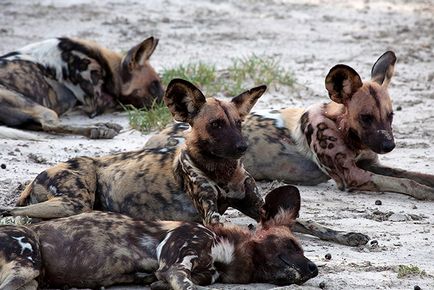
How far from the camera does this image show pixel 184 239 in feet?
15.6

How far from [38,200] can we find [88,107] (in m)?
2.87

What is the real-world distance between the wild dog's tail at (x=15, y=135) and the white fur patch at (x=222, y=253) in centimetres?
276

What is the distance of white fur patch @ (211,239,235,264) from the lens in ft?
15.7

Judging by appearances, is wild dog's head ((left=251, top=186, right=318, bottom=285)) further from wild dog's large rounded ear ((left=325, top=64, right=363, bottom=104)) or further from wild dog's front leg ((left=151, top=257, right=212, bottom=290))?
wild dog's large rounded ear ((left=325, top=64, right=363, bottom=104))

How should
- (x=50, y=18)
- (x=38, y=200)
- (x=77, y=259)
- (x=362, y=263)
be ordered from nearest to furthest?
(x=77, y=259) < (x=362, y=263) < (x=38, y=200) < (x=50, y=18)

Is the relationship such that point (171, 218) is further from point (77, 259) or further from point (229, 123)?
point (77, 259)

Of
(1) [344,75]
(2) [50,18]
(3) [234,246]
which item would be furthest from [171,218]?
(2) [50,18]

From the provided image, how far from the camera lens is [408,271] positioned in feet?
16.1

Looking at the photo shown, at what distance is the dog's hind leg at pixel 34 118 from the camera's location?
7695mm

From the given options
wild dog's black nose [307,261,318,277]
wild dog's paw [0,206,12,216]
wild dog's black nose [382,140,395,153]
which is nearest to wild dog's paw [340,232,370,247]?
wild dog's black nose [307,261,318,277]

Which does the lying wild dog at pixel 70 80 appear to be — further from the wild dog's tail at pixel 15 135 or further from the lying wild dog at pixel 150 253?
the lying wild dog at pixel 150 253

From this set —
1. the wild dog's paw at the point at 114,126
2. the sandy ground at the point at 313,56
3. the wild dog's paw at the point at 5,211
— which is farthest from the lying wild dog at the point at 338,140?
the wild dog's paw at the point at 5,211

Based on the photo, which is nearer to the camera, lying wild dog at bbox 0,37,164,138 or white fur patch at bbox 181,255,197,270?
white fur patch at bbox 181,255,197,270

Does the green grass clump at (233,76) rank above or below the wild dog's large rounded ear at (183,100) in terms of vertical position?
below
